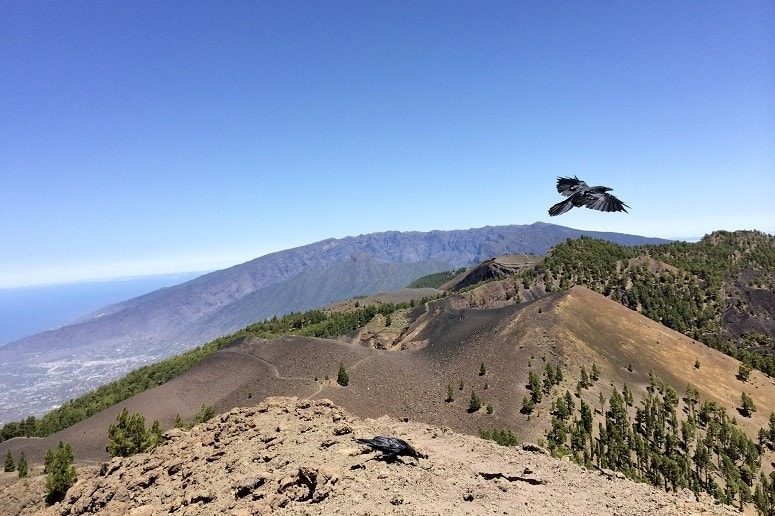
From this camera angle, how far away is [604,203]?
10250 millimetres

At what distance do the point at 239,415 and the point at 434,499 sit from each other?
14.6 meters

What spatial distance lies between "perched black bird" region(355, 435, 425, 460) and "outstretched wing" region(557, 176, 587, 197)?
10444 millimetres

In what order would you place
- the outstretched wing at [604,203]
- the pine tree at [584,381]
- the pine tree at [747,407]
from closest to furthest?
1. the outstretched wing at [604,203]
2. the pine tree at [584,381]
3. the pine tree at [747,407]

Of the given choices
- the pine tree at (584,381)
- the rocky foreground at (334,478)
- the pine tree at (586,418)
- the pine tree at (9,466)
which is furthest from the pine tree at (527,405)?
the pine tree at (9,466)

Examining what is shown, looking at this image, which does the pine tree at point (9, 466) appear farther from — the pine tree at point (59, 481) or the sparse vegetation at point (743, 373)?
the sparse vegetation at point (743, 373)

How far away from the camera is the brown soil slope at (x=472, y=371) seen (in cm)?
3828

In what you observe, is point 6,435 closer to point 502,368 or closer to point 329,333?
point 329,333

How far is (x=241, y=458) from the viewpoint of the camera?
59.7ft

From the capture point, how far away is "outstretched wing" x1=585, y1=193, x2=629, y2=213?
1001 centimetres

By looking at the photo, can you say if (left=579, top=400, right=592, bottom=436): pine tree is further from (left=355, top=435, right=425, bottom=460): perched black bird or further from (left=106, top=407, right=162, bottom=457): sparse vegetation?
(left=106, top=407, right=162, bottom=457): sparse vegetation

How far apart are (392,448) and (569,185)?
35.3ft

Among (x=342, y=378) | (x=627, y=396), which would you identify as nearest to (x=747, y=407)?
(x=627, y=396)

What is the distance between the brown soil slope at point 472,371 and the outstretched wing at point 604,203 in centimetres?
2571

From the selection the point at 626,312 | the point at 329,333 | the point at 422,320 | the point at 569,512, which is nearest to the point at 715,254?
the point at 626,312
